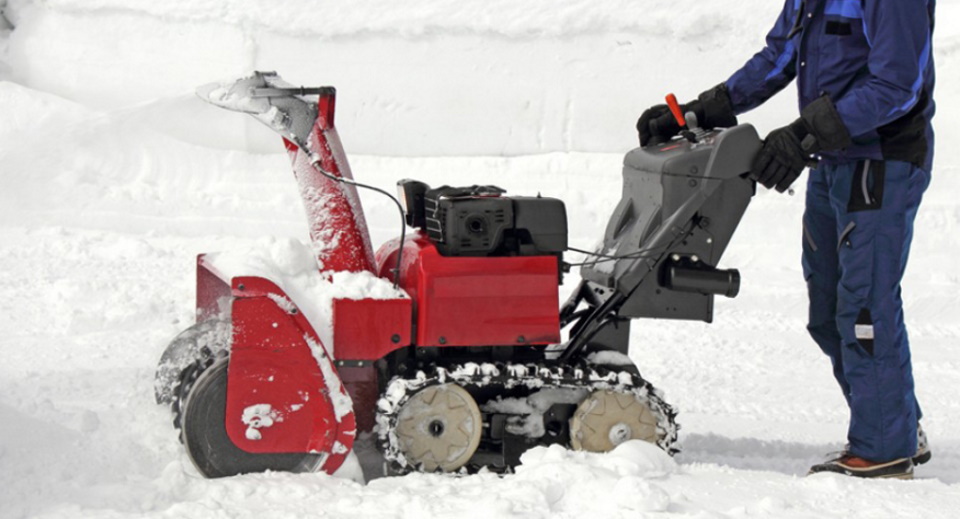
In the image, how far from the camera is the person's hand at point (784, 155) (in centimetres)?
336

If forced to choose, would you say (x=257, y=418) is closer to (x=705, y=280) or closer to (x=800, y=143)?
(x=705, y=280)

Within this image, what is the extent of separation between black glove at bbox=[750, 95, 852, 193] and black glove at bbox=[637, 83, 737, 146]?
58 centimetres

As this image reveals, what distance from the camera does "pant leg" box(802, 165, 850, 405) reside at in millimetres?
3777

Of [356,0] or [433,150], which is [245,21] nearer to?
[356,0]

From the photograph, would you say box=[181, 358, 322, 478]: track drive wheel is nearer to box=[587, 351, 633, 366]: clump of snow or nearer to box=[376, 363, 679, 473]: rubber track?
box=[376, 363, 679, 473]: rubber track

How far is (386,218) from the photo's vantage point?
26.2 feet

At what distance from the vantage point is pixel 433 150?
9.06 metres

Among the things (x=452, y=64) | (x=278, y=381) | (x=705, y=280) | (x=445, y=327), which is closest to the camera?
(x=278, y=381)

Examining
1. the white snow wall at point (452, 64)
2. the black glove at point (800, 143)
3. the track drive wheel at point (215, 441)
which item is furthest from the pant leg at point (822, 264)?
the white snow wall at point (452, 64)

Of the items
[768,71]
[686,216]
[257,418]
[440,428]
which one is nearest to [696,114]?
[768,71]

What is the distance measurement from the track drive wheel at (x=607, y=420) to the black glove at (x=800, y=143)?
799mm

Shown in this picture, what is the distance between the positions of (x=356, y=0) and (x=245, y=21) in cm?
98

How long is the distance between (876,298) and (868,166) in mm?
420

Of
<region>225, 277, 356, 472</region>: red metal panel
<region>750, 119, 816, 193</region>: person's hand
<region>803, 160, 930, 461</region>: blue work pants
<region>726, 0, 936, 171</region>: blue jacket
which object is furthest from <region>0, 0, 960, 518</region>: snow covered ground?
<region>726, 0, 936, 171</region>: blue jacket
